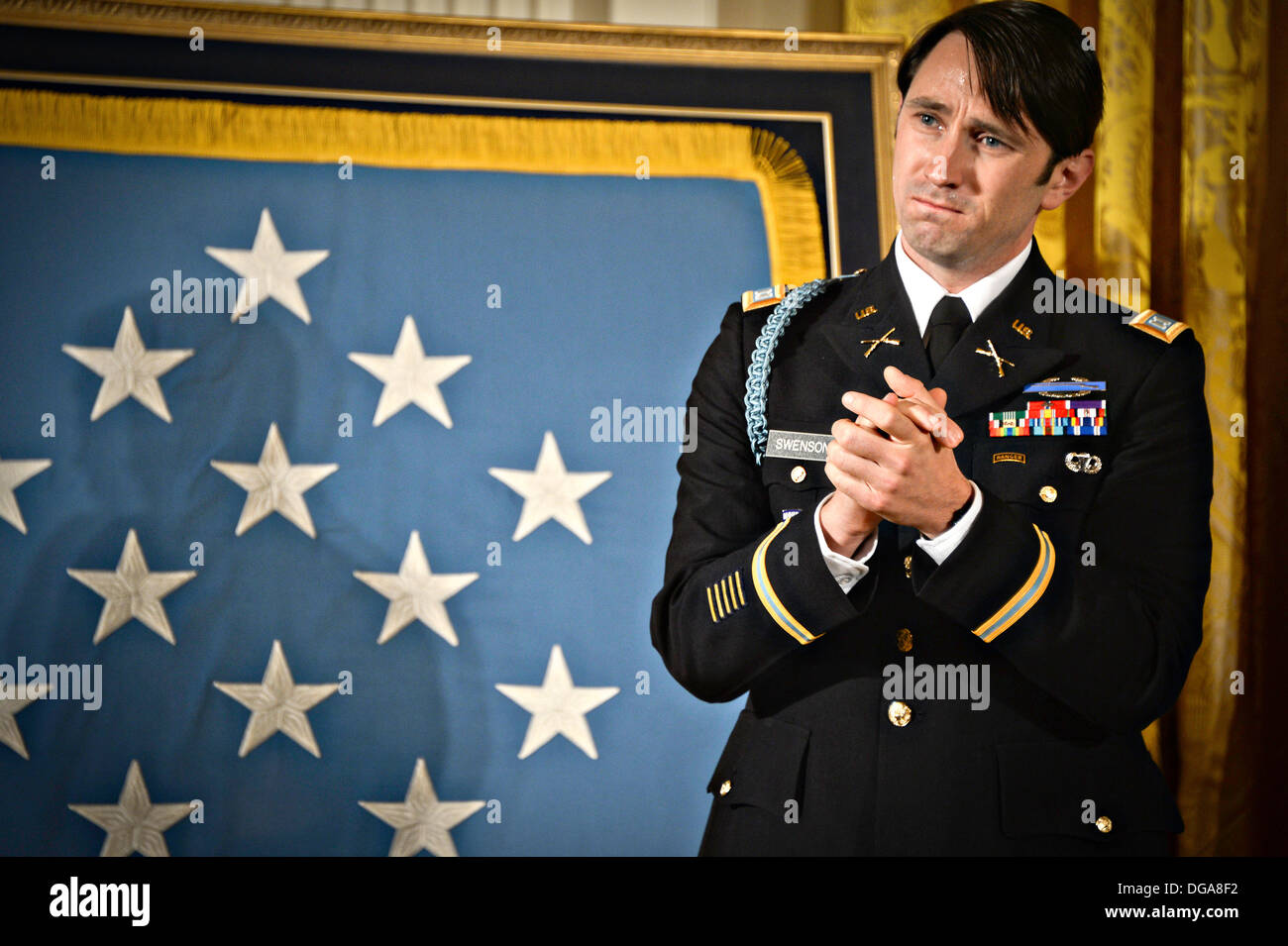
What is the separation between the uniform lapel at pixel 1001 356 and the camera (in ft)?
3.80

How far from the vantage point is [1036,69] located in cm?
118

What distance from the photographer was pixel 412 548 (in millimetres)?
1570

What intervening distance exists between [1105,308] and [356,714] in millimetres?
1135

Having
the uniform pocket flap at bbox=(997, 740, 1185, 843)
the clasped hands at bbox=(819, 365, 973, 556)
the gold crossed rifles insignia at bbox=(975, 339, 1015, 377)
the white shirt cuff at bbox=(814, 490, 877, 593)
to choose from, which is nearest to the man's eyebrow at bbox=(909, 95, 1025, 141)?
the gold crossed rifles insignia at bbox=(975, 339, 1015, 377)

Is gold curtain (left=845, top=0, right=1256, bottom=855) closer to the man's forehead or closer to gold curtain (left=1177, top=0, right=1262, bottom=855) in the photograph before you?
gold curtain (left=1177, top=0, right=1262, bottom=855)

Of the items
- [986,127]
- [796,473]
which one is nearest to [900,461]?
[796,473]

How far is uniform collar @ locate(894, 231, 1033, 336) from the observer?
121 cm

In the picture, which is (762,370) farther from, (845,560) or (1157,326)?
(1157,326)

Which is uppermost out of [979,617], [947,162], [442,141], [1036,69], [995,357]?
[442,141]

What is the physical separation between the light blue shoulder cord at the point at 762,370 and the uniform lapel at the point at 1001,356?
0.18 metres

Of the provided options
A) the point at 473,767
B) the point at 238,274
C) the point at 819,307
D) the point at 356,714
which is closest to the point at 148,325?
the point at 238,274

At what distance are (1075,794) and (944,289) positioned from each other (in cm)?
56

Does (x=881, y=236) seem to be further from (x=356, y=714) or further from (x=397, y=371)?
(x=356, y=714)

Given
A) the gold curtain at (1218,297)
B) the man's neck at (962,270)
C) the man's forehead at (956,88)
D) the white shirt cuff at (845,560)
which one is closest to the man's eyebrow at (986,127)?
the man's forehead at (956,88)
